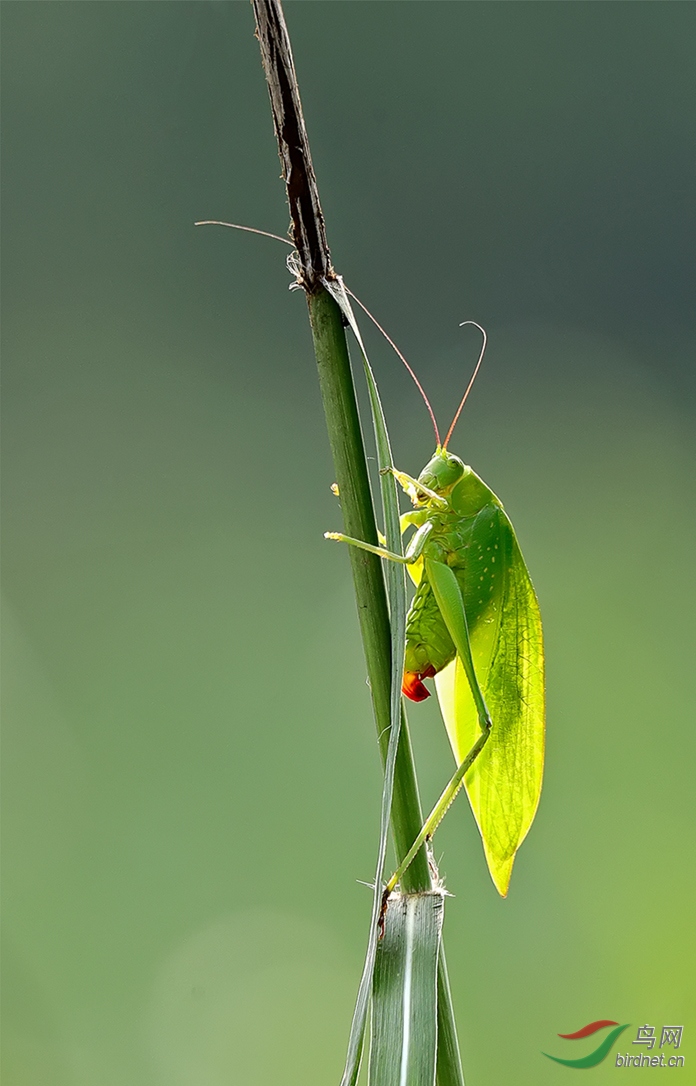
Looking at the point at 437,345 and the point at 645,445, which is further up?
the point at 437,345

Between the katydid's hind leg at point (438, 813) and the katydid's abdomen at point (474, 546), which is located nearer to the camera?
the katydid's hind leg at point (438, 813)

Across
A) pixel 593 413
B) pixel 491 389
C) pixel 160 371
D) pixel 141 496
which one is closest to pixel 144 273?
pixel 160 371

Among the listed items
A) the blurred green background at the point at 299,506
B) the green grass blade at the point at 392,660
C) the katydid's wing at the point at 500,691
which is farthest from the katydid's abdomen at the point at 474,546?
the blurred green background at the point at 299,506

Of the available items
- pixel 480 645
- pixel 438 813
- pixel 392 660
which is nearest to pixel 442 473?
pixel 480 645

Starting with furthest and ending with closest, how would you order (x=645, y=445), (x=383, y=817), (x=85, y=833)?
(x=645, y=445)
(x=85, y=833)
(x=383, y=817)

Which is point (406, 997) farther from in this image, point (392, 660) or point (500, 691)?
point (500, 691)

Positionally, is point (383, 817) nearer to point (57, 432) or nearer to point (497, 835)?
point (497, 835)

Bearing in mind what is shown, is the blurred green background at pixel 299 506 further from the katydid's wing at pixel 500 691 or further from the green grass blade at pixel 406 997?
the green grass blade at pixel 406 997
